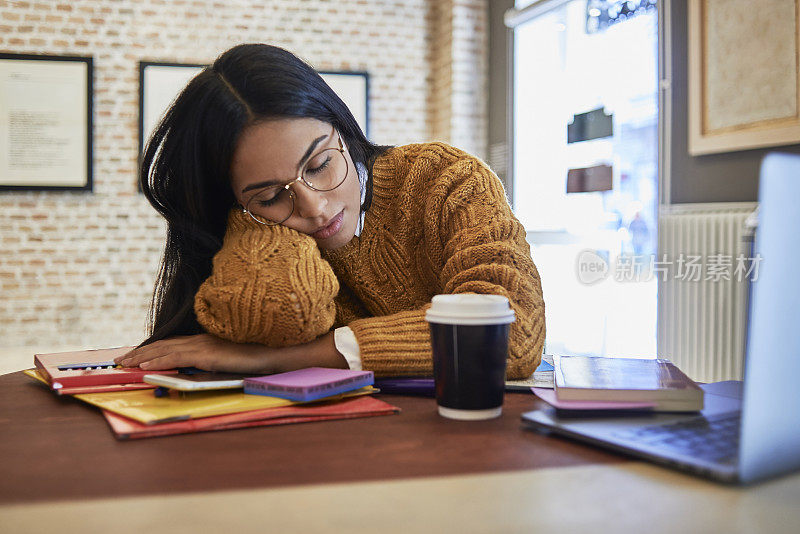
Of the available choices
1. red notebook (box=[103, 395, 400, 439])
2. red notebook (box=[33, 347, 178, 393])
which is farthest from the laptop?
red notebook (box=[33, 347, 178, 393])

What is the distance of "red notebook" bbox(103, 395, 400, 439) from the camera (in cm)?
70

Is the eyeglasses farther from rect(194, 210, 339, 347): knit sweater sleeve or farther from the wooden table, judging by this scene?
the wooden table

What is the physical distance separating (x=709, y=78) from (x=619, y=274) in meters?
1.07

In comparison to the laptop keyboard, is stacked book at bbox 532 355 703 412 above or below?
above

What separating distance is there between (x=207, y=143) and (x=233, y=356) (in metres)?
0.52

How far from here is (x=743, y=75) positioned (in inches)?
110

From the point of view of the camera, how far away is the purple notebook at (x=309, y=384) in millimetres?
803

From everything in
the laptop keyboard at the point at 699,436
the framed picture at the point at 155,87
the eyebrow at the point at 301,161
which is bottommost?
the laptop keyboard at the point at 699,436

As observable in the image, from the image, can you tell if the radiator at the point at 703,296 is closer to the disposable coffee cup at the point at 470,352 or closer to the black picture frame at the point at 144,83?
the disposable coffee cup at the point at 470,352

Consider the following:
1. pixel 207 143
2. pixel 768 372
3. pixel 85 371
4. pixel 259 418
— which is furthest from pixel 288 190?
pixel 768 372

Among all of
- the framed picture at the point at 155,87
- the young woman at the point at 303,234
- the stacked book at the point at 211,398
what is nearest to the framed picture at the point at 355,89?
the framed picture at the point at 155,87

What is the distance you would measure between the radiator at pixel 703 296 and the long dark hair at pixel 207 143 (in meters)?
1.88

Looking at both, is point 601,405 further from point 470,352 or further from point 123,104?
point 123,104

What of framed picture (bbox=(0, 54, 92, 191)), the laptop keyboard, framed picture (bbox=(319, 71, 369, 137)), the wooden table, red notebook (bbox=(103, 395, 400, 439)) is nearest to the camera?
the wooden table
